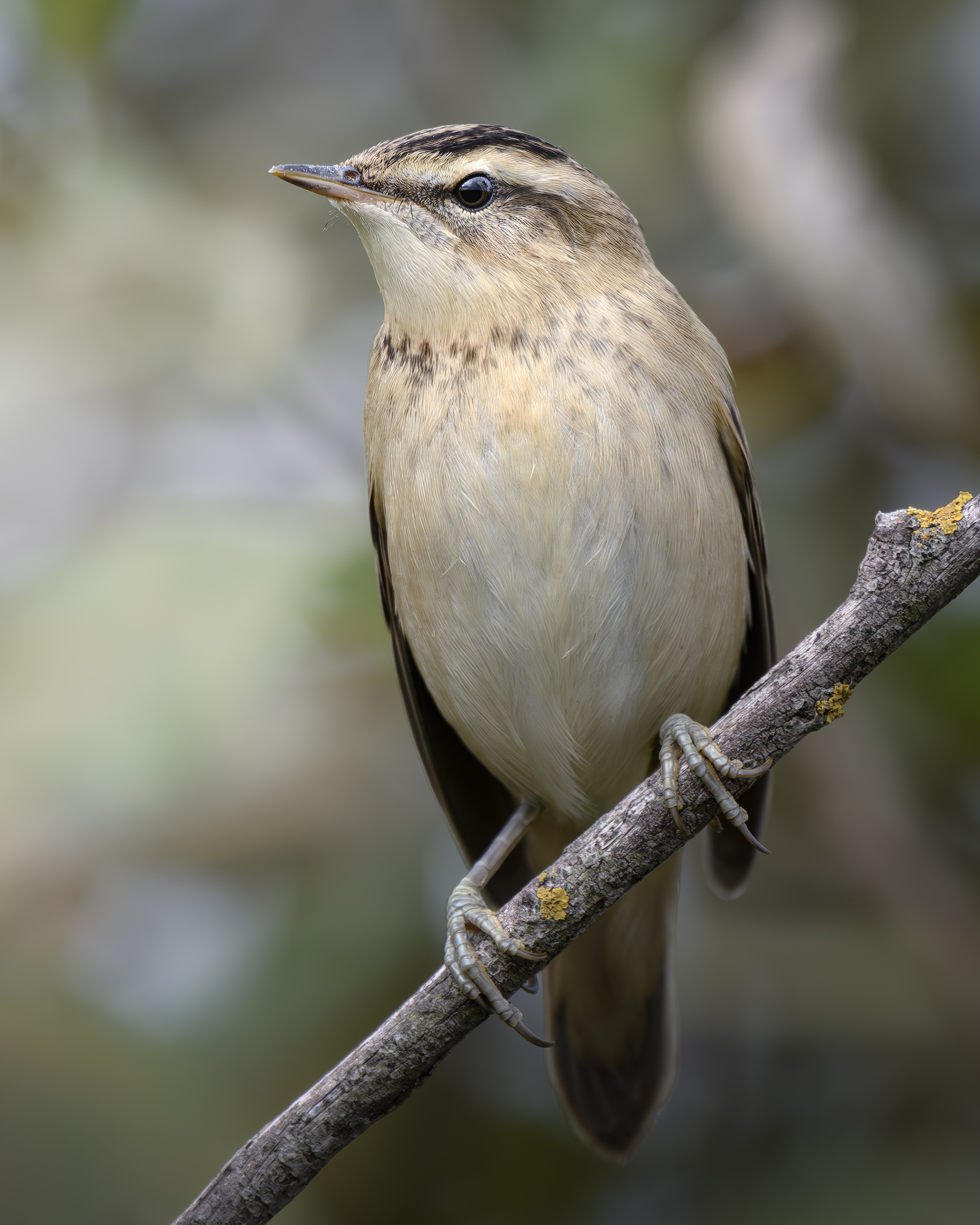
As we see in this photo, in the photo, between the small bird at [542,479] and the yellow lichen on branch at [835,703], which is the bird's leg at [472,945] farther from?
the yellow lichen on branch at [835,703]

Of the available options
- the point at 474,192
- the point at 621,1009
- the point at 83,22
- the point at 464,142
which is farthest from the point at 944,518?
the point at 83,22

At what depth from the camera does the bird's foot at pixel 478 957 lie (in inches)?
93.4

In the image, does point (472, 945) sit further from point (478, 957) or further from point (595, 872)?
point (595, 872)

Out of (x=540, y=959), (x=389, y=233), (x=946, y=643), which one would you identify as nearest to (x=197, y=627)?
(x=389, y=233)

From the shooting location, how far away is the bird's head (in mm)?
2771

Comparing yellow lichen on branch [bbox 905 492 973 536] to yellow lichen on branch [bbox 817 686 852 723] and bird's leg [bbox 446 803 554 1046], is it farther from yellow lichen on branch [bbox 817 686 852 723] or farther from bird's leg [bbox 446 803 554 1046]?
bird's leg [bbox 446 803 554 1046]

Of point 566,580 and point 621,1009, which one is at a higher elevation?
point 566,580

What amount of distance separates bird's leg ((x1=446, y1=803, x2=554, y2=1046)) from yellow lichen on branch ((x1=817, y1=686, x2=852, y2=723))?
76 centimetres

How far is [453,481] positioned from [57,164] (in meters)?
2.56

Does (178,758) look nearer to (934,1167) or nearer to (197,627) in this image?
(197,627)

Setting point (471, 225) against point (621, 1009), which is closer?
point (471, 225)

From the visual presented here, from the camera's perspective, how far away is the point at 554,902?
7.47 ft

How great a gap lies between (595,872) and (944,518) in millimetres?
912

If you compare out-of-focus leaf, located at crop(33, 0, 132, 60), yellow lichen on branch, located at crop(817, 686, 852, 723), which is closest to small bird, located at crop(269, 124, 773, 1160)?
yellow lichen on branch, located at crop(817, 686, 852, 723)
